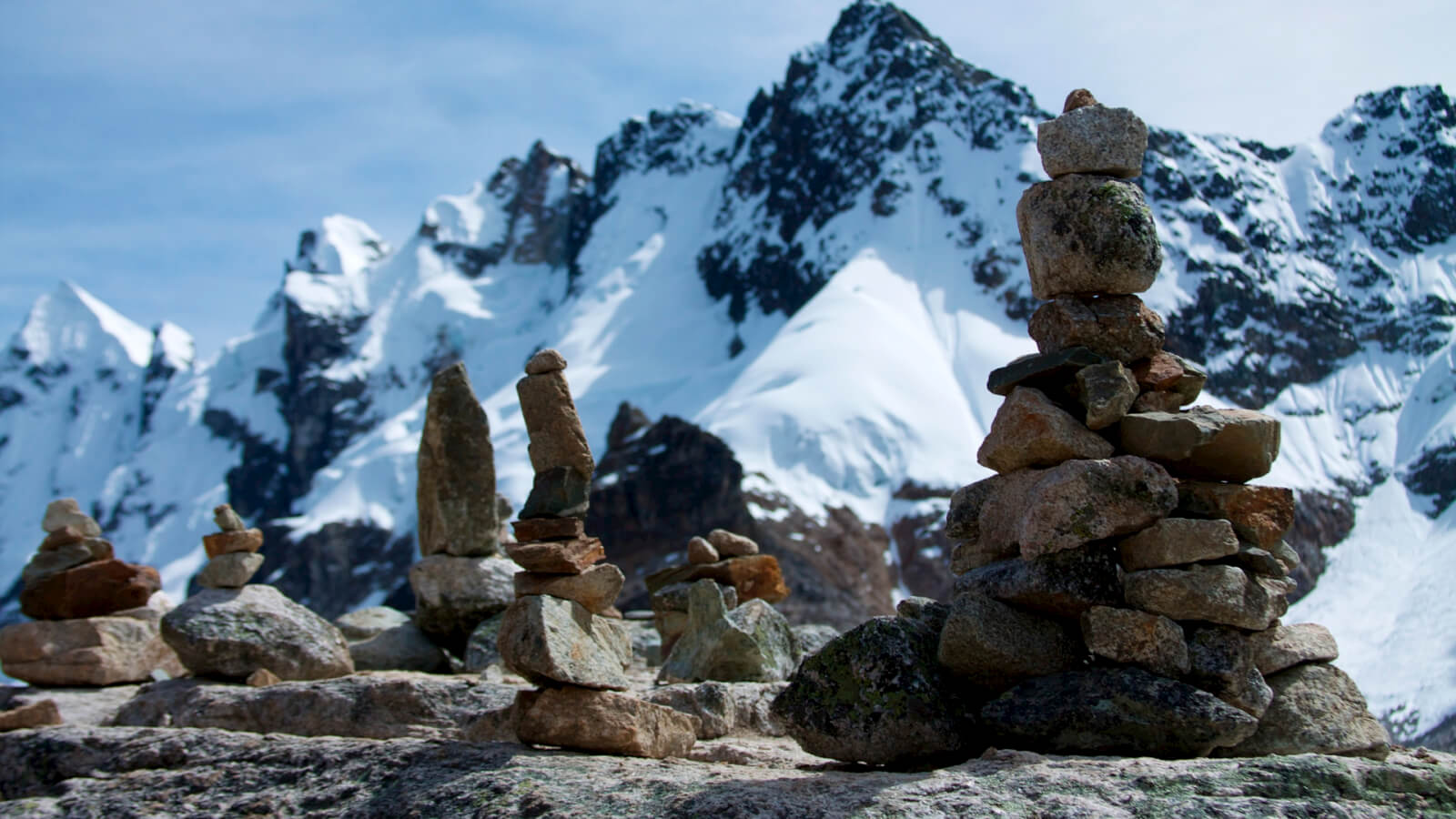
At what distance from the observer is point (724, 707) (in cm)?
1050

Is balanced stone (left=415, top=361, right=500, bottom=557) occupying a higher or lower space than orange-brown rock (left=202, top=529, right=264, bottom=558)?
higher

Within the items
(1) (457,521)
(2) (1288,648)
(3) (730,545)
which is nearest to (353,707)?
(1) (457,521)

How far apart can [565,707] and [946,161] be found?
563 feet

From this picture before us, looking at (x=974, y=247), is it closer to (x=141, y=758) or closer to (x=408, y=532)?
(x=408, y=532)

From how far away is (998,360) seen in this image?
135750 mm

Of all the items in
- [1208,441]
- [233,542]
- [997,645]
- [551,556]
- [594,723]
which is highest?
[1208,441]

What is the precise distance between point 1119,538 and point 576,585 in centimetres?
379

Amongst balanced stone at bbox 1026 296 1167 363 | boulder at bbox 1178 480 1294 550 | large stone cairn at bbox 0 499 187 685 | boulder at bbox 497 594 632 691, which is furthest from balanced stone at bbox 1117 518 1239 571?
large stone cairn at bbox 0 499 187 685

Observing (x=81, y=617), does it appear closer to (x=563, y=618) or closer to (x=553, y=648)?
(x=563, y=618)

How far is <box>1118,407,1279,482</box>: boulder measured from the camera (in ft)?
27.0

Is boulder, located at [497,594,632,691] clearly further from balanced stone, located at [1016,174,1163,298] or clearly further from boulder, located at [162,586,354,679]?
boulder, located at [162,586,354,679]

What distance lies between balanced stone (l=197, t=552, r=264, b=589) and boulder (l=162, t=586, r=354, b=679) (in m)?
0.11

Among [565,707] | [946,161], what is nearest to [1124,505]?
[565,707]

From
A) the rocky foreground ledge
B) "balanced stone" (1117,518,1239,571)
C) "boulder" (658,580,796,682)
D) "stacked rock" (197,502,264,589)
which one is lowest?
the rocky foreground ledge
